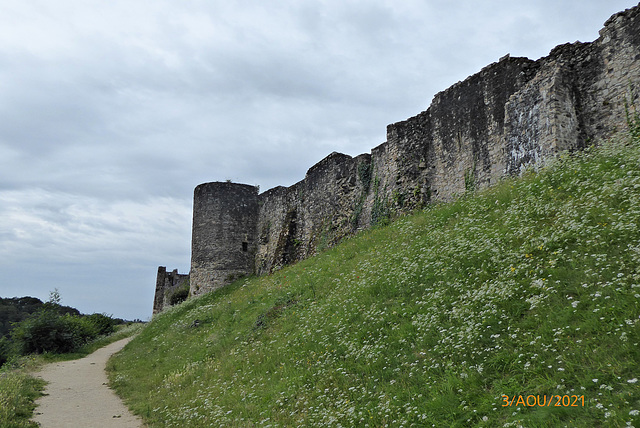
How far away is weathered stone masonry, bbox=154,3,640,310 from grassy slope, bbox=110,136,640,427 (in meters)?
1.67

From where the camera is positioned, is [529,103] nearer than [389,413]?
No

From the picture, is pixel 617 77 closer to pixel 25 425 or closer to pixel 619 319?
pixel 619 319

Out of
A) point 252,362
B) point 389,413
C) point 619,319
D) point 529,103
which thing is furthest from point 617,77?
point 252,362

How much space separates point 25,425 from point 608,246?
10106 millimetres

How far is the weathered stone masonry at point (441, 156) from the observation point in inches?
399

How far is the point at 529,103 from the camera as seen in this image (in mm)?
11039

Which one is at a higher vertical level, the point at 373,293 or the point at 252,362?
the point at 373,293

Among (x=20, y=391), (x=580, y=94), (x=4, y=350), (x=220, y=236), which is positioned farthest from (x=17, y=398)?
(x=220, y=236)

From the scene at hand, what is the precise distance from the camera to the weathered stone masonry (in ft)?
33.3
